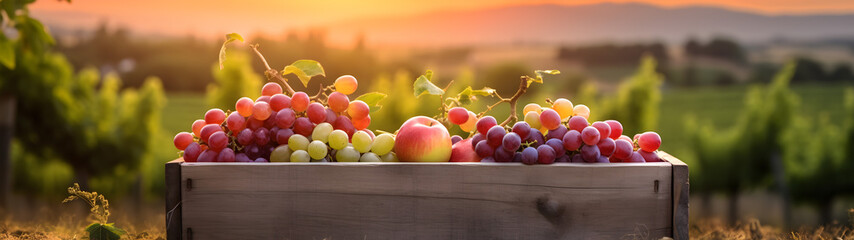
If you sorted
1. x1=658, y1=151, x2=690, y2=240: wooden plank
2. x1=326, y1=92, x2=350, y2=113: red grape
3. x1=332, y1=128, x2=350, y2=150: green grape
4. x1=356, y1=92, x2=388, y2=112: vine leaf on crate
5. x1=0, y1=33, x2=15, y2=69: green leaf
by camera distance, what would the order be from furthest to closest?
x1=0, y1=33, x2=15, y2=69: green leaf, x1=356, y1=92, x2=388, y2=112: vine leaf on crate, x1=326, y1=92, x2=350, y2=113: red grape, x1=332, y1=128, x2=350, y2=150: green grape, x1=658, y1=151, x2=690, y2=240: wooden plank

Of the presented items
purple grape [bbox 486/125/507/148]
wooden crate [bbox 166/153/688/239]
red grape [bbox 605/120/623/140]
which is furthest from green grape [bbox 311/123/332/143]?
red grape [bbox 605/120/623/140]

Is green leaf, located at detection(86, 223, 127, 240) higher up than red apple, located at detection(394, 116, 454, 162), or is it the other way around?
red apple, located at detection(394, 116, 454, 162)

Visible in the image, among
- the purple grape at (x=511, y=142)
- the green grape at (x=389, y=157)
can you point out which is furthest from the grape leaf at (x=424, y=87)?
the purple grape at (x=511, y=142)

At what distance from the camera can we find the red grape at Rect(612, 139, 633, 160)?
1.69 meters

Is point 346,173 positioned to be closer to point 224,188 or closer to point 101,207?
point 224,188

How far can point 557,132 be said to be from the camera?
5.59 feet

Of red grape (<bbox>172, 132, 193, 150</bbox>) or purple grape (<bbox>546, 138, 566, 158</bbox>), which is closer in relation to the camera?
purple grape (<bbox>546, 138, 566, 158</bbox>)

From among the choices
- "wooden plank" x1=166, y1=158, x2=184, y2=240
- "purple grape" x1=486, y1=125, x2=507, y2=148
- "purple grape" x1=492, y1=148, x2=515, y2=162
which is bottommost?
"wooden plank" x1=166, y1=158, x2=184, y2=240

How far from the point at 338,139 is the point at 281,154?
0.17 m

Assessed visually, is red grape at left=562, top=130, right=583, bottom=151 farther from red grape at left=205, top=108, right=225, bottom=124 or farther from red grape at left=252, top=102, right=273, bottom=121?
red grape at left=205, top=108, right=225, bottom=124

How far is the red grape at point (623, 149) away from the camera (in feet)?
5.53

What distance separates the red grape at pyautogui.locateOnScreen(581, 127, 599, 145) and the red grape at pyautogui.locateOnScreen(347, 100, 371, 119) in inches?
24.6

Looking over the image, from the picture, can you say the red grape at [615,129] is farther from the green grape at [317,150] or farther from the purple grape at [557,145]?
the green grape at [317,150]

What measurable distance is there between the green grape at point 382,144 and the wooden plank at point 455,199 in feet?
0.39
